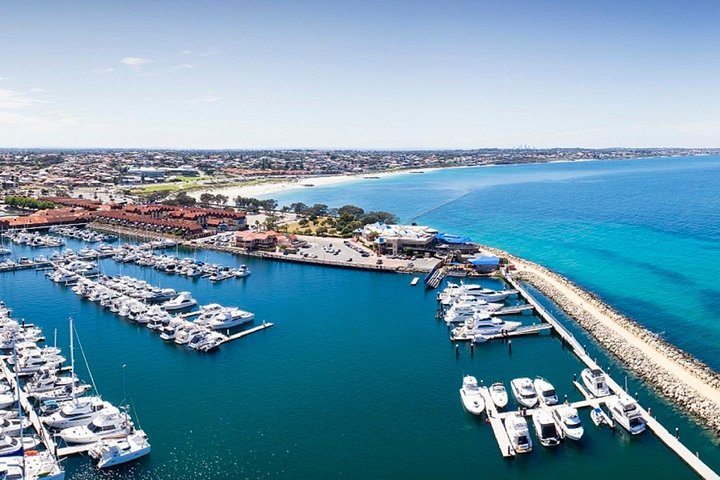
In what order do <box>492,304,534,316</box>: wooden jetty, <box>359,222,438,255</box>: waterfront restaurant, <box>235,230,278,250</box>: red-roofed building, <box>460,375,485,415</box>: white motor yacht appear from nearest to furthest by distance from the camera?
<box>460,375,485,415</box>: white motor yacht
<box>492,304,534,316</box>: wooden jetty
<box>359,222,438,255</box>: waterfront restaurant
<box>235,230,278,250</box>: red-roofed building

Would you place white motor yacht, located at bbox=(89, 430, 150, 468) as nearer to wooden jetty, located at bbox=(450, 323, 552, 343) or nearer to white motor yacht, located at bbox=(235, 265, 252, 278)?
wooden jetty, located at bbox=(450, 323, 552, 343)

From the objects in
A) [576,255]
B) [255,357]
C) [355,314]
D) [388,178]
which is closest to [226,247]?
[355,314]

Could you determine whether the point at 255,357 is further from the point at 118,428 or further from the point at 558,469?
the point at 558,469

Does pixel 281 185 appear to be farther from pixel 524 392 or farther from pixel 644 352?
pixel 524 392

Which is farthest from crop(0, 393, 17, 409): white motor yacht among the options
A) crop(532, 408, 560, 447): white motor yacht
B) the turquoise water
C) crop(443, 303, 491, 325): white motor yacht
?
the turquoise water

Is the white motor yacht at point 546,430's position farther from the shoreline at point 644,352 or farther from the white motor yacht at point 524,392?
the shoreline at point 644,352

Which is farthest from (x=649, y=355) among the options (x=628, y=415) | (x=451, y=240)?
(x=451, y=240)
